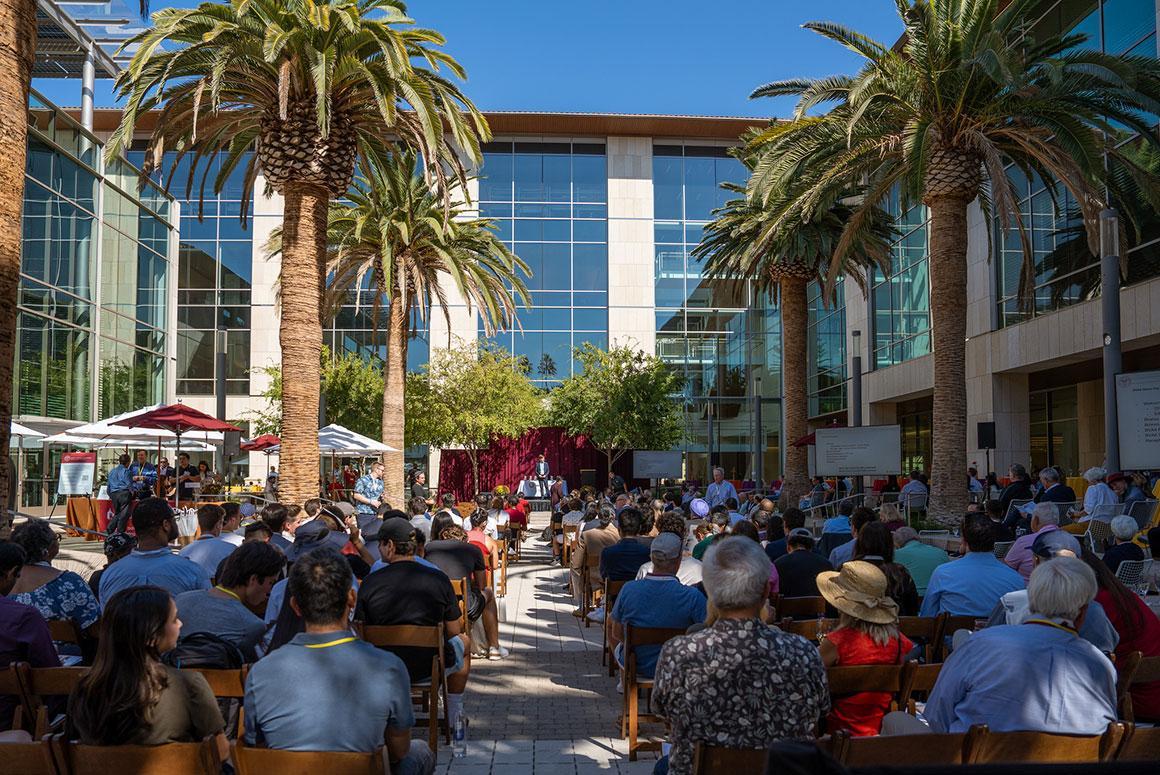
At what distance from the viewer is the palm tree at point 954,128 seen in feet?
50.0

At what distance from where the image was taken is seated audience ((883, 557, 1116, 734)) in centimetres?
382

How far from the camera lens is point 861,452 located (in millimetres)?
20719

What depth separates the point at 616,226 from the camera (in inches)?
1813

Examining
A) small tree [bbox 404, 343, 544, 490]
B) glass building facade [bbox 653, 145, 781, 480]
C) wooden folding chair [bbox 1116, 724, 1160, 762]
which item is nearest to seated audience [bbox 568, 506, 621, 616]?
wooden folding chair [bbox 1116, 724, 1160, 762]

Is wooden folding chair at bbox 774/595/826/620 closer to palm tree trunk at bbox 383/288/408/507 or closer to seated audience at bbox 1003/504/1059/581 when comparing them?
seated audience at bbox 1003/504/1059/581

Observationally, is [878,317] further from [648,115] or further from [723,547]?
[723,547]

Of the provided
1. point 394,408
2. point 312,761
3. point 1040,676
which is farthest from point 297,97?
point 1040,676

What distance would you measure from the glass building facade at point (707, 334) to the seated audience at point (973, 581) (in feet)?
129

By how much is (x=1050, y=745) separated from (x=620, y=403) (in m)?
36.3

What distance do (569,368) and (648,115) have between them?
12.5m

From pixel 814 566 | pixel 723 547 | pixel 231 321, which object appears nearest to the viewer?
pixel 723 547

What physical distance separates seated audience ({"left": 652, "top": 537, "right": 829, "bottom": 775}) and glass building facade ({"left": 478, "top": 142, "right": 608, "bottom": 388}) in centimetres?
4096

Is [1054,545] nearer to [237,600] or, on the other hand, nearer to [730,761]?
[730,761]

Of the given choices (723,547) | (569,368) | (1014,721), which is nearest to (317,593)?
(723,547)
